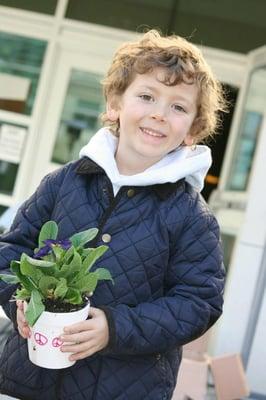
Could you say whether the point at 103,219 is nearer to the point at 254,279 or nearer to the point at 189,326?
the point at 189,326

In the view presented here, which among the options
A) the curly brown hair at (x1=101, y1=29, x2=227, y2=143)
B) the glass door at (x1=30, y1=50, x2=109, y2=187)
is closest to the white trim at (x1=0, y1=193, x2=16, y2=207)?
the glass door at (x1=30, y1=50, x2=109, y2=187)

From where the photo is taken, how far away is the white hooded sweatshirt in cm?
177

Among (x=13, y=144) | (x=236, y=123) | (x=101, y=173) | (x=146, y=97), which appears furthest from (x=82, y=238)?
(x=13, y=144)

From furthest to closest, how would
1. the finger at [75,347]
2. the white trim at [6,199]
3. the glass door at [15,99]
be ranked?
the white trim at [6,199] < the glass door at [15,99] < the finger at [75,347]

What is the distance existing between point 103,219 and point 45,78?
15.2 feet

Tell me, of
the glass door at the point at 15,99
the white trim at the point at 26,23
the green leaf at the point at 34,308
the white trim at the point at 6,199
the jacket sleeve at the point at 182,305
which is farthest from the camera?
the white trim at the point at 6,199

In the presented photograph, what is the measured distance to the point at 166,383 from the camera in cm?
177

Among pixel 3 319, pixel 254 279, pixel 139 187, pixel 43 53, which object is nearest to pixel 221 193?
pixel 254 279

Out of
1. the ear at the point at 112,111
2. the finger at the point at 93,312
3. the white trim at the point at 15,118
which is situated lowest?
the finger at the point at 93,312

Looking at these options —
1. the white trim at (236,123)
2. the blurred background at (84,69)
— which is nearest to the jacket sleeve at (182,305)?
the blurred background at (84,69)

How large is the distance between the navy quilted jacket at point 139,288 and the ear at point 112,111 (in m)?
0.19

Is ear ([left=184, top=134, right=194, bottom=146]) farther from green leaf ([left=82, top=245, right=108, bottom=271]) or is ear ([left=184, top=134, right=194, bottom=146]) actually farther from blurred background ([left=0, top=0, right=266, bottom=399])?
blurred background ([left=0, top=0, right=266, bottom=399])

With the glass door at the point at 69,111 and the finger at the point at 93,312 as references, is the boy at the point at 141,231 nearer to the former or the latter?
the finger at the point at 93,312

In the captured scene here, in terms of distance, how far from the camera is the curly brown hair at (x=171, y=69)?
1766mm
